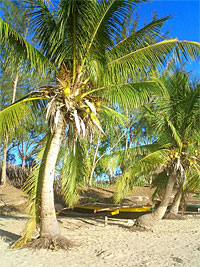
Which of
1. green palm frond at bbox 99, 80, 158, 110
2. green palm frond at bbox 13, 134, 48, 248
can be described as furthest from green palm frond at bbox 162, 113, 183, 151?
green palm frond at bbox 13, 134, 48, 248

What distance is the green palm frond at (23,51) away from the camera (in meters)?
5.97

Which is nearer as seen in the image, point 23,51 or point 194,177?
point 23,51

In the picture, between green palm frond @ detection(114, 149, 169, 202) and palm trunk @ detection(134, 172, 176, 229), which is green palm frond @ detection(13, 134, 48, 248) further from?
palm trunk @ detection(134, 172, 176, 229)

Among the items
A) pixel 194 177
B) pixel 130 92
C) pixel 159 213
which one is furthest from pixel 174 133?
pixel 159 213

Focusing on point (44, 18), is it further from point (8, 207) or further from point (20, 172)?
point (20, 172)

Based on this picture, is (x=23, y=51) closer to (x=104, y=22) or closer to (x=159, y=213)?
(x=104, y=22)

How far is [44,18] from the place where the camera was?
→ 6.64 meters

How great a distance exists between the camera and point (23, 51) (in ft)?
21.0

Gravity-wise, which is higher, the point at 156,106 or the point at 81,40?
the point at 81,40

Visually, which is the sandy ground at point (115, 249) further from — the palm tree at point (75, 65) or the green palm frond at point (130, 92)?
the green palm frond at point (130, 92)

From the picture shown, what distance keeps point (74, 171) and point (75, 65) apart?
3179 millimetres

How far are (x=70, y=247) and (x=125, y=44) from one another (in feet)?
17.5

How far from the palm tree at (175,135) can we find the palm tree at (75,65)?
93.9 inches

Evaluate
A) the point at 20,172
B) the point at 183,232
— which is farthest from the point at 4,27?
the point at 20,172
